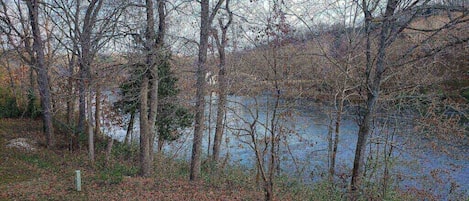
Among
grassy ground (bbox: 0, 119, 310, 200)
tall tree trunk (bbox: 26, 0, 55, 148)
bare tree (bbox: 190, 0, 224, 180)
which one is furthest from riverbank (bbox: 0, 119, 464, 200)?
bare tree (bbox: 190, 0, 224, 180)

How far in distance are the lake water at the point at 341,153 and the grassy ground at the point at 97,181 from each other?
1.38 metres

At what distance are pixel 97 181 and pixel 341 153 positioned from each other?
994cm

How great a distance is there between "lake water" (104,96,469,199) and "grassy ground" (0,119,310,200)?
54.2 inches

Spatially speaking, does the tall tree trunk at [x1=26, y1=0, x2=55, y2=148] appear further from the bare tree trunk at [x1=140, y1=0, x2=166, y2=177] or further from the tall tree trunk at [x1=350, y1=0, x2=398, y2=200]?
the tall tree trunk at [x1=350, y1=0, x2=398, y2=200]

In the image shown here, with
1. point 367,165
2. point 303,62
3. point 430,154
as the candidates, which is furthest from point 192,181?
point 430,154

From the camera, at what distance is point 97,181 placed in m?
9.17

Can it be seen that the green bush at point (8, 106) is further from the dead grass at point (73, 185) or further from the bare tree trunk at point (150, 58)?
the bare tree trunk at point (150, 58)

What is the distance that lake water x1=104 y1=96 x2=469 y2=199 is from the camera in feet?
35.3

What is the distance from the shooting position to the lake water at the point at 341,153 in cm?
1077

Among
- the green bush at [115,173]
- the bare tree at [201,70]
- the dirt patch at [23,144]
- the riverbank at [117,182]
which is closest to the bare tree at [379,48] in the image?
the riverbank at [117,182]

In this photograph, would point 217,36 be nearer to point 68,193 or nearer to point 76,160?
point 76,160

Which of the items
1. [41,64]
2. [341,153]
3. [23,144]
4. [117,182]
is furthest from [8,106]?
[341,153]

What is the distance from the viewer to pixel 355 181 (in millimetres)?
7723

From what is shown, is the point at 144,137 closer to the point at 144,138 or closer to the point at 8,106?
the point at 144,138
